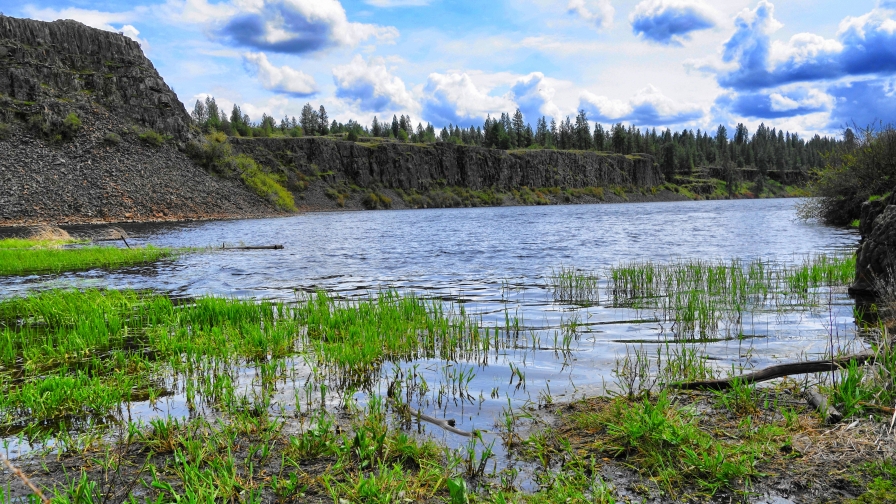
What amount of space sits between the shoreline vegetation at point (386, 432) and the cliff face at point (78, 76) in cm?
9304

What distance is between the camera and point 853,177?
40.2 m

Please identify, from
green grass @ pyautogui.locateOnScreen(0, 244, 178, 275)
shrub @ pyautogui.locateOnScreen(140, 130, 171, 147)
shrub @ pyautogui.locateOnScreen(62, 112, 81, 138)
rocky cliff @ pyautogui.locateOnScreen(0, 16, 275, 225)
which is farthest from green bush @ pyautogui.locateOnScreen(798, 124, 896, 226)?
shrub @ pyautogui.locateOnScreen(62, 112, 81, 138)

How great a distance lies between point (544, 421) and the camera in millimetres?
6180

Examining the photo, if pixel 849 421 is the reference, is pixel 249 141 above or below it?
above

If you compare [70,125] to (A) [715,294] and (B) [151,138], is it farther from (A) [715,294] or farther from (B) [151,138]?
(A) [715,294]

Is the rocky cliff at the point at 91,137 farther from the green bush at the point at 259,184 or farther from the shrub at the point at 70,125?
the green bush at the point at 259,184

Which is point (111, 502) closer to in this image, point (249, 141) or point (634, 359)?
point (634, 359)

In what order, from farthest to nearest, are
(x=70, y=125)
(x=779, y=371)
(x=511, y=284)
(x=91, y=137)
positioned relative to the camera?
(x=91, y=137) < (x=70, y=125) < (x=511, y=284) < (x=779, y=371)

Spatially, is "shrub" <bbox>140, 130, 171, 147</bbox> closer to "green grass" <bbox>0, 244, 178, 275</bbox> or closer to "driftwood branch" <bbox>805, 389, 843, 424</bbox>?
"green grass" <bbox>0, 244, 178, 275</bbox>

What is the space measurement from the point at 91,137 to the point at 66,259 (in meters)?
69.5

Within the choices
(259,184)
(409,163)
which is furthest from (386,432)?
(409,163)

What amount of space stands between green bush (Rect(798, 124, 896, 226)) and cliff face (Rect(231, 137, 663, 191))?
11805 cm

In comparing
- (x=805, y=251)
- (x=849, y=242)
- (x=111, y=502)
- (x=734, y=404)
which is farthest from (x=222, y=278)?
(x=849, y=242)

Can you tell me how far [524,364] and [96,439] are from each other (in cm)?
579
